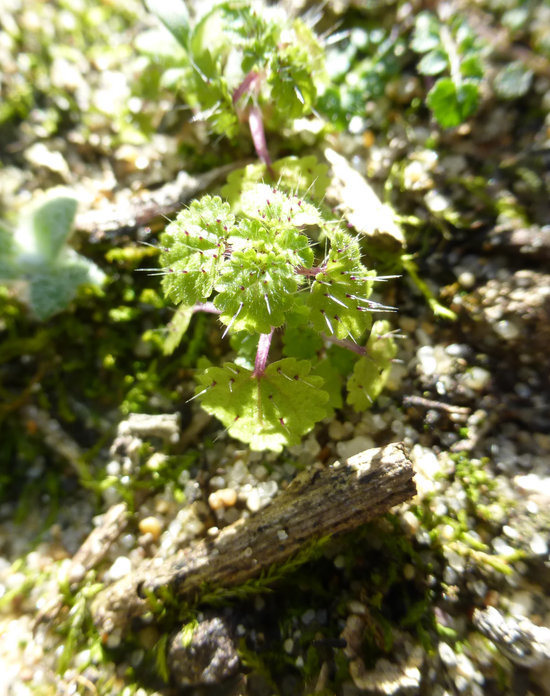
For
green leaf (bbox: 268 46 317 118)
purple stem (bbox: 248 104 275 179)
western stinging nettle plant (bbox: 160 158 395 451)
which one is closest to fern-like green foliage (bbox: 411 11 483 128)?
green leaf (bbox: 268 46 317 118)

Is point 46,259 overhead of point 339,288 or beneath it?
overhead

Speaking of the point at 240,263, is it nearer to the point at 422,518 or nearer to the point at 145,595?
the point at 422,518

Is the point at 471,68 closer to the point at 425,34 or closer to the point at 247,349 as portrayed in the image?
the point at 425,34

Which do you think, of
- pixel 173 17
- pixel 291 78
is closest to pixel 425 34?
pixel 291 78

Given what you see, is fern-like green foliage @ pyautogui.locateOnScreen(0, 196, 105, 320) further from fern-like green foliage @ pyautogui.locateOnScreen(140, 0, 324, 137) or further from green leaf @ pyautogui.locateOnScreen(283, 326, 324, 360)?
green leaf @ pyautogui.locateOnScreen(283, 326, 324, 360)

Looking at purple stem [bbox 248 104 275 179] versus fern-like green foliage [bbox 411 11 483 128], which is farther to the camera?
fern-like green foliage [bbox 411 11 483 128]

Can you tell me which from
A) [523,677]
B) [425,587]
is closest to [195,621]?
[425,587]

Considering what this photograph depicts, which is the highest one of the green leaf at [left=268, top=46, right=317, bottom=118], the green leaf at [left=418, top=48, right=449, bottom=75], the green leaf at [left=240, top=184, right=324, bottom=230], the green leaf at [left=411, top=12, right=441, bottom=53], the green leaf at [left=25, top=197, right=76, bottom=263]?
the green leaf at [left=411, top=12, right=441, bottom=53]
